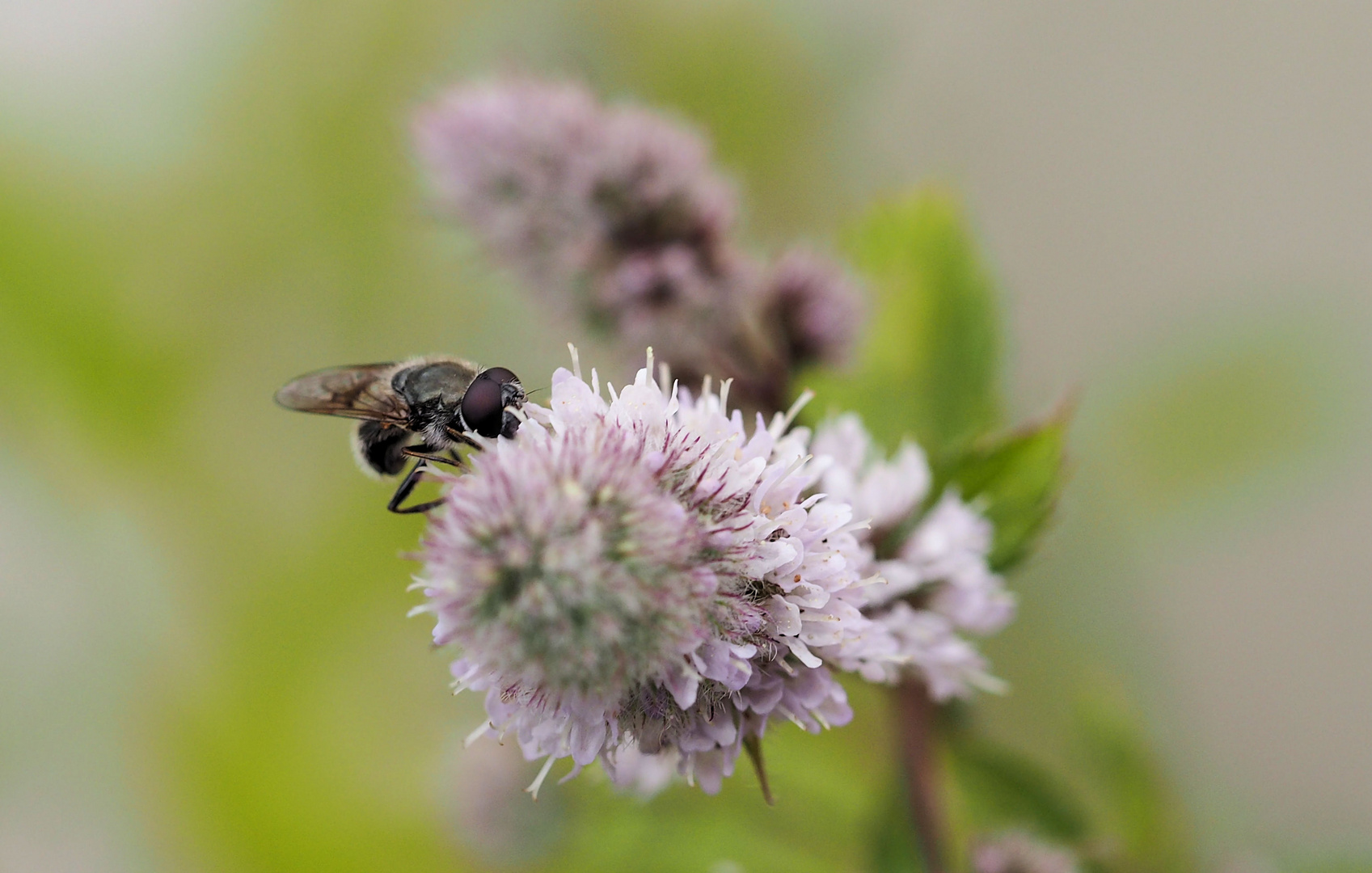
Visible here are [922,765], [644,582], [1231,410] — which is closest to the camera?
[644,582]

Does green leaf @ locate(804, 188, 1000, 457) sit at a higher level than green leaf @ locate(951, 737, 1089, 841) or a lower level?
higher

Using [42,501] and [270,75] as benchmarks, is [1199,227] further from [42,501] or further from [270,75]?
[42,501]

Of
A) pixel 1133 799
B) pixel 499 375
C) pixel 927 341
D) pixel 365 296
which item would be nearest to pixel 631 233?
pixel 927 341

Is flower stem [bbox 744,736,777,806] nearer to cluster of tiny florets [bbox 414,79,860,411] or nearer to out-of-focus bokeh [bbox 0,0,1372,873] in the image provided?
cluster of tiny florets [bbox 414,79,860,411]

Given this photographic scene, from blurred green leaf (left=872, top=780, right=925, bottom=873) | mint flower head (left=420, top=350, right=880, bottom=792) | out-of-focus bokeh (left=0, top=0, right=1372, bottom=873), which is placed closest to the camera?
mint flower head (left=420, top=350, right=880, bottom=792)

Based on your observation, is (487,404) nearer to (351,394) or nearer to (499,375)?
(499,375)

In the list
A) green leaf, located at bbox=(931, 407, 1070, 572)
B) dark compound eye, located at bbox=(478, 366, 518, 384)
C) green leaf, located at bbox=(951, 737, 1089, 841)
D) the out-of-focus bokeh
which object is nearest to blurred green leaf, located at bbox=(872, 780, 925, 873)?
green leaf, located at bbox=(951, 737, 1089, 841)

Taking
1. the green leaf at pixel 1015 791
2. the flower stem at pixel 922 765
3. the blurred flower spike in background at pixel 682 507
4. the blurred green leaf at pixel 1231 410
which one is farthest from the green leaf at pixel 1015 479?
the blurred green leaf at pixel 1231 410
